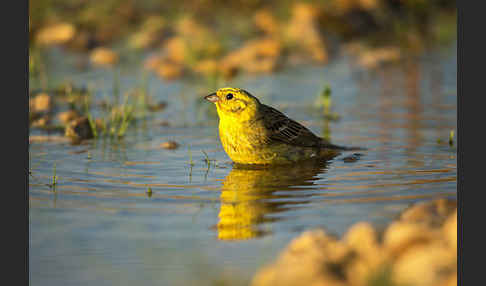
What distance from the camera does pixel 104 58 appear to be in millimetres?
13062

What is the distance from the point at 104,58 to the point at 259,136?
6.54 meters

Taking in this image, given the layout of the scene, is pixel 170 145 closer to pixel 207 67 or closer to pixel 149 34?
pixel 207 67

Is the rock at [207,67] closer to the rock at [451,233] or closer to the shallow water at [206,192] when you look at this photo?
the shallow water at [206,192]

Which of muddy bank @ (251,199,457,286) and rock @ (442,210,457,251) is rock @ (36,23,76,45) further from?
rock @ (442,210,457,251)

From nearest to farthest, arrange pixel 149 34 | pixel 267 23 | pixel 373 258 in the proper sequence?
pixel 373 258
pixel 149 34
pixel 267 23

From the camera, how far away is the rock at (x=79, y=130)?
8547 millimetres

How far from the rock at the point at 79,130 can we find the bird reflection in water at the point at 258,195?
2.33 m

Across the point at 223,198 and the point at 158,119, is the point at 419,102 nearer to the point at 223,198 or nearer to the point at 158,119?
the point at 158,119

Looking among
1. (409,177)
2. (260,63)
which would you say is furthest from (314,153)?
(260,63)

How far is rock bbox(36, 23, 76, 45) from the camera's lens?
13.4m

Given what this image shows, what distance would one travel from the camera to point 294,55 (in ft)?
44.2

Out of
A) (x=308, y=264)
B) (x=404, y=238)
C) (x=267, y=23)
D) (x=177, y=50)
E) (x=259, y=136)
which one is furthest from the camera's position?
(x=267, y=23)

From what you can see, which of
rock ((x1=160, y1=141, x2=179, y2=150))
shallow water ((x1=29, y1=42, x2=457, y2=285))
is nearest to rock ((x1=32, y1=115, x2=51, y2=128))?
shallow water ((x1=29, y1=42, x2=457, y2=285))

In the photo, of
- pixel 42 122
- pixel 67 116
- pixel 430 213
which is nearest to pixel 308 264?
pixel 430 213
